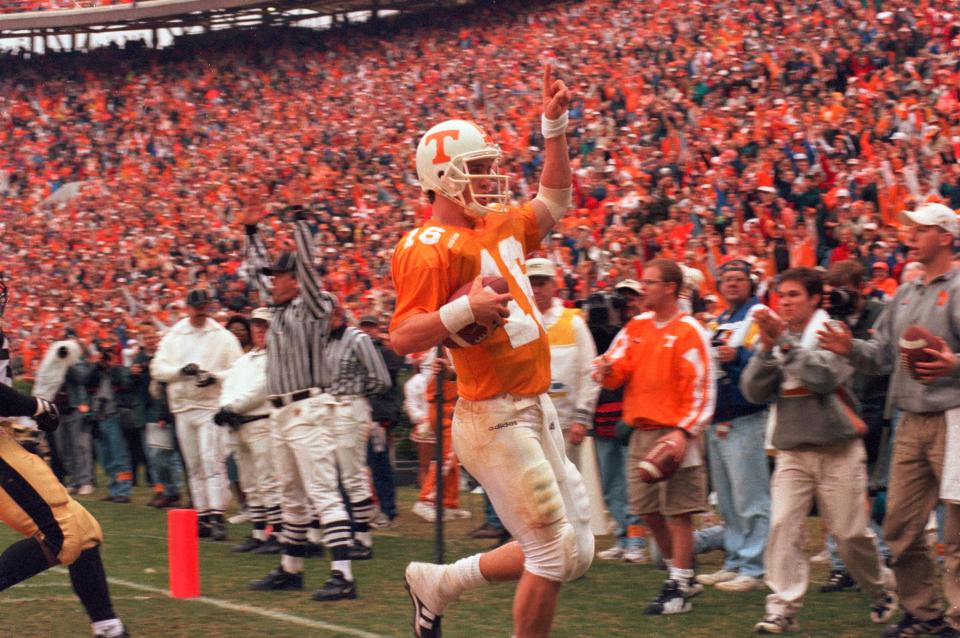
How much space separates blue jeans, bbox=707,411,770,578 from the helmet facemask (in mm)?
3234

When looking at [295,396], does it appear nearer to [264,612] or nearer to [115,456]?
[264,612]

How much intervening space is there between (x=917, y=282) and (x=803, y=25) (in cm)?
1441

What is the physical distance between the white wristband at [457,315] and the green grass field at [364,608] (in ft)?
7.86

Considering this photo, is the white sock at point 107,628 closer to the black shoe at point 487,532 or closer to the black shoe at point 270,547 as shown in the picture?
the black shoe at point 270,547

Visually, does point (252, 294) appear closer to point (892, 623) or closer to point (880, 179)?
point (880, 179)

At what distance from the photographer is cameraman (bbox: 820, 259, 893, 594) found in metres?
7.23

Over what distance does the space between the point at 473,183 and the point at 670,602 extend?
9.71 feet

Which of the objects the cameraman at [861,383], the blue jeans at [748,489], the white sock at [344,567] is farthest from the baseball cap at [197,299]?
the cameraman at [861,383]

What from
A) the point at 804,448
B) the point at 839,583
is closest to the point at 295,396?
the point at 804,448

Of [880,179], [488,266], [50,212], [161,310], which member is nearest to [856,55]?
[880,179]

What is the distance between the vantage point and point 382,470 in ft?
36.8

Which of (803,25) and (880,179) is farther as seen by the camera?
(803,25)

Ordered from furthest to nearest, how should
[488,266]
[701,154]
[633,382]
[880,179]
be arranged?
[701,154], [880,179], [633,382], [488,266]

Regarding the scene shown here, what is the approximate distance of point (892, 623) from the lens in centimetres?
655
